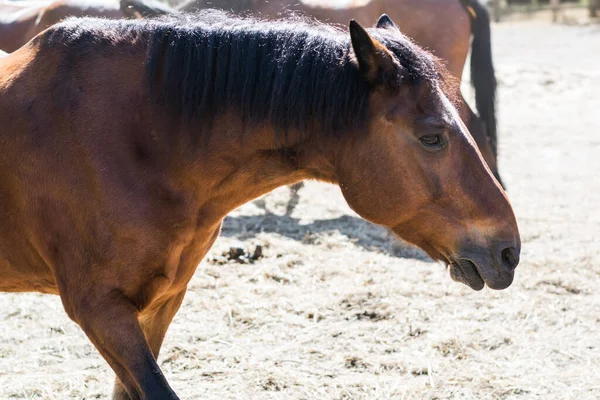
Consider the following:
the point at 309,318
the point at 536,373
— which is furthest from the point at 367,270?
the point at 536,373

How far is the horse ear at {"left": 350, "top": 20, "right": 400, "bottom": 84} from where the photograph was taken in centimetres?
259

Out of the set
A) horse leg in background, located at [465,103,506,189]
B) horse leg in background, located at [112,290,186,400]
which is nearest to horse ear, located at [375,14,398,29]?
horse leg in background, located at [112,290,186,400]

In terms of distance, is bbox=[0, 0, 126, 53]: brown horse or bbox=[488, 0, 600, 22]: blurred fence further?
bbox=[488, 0, 600, 22]: blurred fence

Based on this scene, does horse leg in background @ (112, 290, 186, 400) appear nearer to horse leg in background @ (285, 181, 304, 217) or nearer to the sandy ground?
the sandy ground

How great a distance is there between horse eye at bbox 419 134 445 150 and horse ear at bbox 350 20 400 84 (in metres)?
0.23

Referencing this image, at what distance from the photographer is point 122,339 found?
265 centimetres

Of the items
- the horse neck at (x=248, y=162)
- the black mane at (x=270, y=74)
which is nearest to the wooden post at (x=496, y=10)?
the black mane at (x=270, y=74)

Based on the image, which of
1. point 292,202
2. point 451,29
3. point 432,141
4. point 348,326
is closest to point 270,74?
point 432,141

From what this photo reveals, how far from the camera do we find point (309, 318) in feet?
15.9

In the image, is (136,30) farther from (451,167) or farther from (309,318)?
(309,318)

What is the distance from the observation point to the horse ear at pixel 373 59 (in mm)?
2594

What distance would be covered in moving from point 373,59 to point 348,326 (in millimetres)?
2387

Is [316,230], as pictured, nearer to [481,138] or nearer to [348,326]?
[481,138]

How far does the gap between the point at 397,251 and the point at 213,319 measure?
1.99 meters
